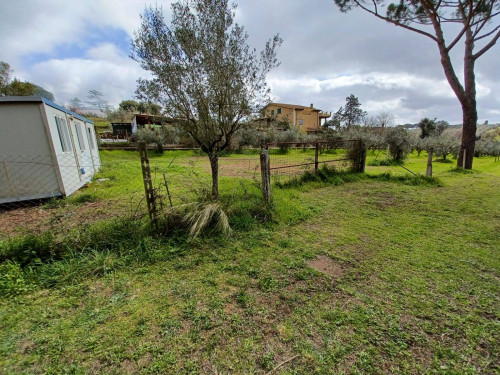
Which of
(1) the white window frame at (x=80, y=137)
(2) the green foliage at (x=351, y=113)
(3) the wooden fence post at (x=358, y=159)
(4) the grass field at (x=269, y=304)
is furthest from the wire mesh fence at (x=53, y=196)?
(2) the green foliage at (x=351, y=113)

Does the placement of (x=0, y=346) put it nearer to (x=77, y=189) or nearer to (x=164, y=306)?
(x=164, y=306)

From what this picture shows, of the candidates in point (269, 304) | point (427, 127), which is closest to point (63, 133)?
point (269, 304)

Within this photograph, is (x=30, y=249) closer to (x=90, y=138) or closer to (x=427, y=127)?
(x=90, y=138)

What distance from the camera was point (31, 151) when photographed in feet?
18.2

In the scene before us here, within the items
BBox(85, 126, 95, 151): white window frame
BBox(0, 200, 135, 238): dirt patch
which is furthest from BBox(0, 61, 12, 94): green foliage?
BBox(0, 200, 135, 238): dirt patch

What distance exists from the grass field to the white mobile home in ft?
13.9

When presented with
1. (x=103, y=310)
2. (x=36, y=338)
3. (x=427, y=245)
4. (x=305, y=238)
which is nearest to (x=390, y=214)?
(x=427, y=245)

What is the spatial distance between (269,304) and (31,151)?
277 inches

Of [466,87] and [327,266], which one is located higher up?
[466,87]

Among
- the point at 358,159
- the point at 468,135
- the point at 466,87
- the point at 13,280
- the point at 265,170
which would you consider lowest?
the point at 13,280

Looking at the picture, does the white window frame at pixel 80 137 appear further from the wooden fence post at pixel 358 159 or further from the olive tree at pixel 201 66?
the wooden fence post at pixel 358 159

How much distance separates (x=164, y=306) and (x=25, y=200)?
6.32m

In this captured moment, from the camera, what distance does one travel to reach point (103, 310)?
2078 millimetres

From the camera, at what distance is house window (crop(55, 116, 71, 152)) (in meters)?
6.20
